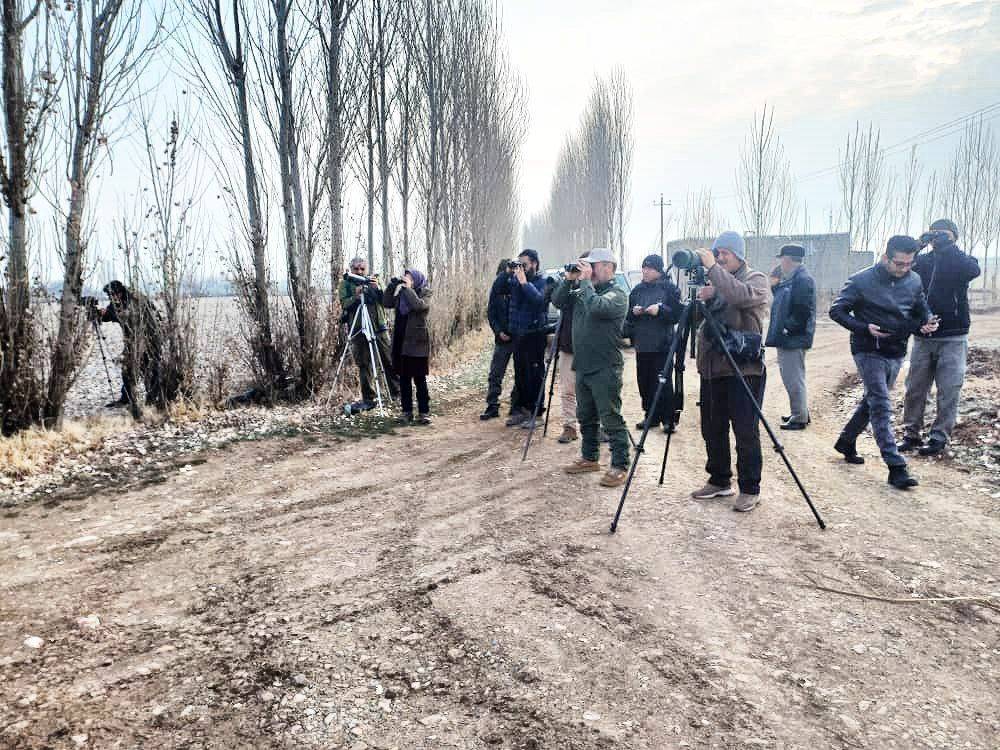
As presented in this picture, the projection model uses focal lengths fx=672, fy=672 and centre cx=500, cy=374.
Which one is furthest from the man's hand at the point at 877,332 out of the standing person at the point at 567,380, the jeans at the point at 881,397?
the standing person at the point at 567,380

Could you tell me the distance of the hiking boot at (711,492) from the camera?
5.09 metres

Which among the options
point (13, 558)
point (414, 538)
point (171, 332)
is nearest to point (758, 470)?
point (414, 538)

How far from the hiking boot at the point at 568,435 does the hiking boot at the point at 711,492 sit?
1983 millimetres

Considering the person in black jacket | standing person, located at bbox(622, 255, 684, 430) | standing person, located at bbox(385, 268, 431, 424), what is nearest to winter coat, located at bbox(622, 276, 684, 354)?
standing person, located at bbox(622, 255, 684, 430)

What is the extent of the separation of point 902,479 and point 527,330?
4.01 metres

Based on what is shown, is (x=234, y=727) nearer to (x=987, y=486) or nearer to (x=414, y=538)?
→ (x=414, y=538)

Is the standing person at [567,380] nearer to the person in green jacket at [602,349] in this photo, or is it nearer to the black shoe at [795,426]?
the person in green jacket at [602,349]

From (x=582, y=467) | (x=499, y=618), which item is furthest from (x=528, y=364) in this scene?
(x=499, y=618)

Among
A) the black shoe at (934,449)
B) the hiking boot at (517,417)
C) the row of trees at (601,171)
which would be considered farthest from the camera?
the row of trees at (601,171)

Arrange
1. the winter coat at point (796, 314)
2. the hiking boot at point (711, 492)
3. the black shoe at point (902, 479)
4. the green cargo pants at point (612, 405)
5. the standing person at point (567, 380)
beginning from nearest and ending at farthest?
the hiking boot at point (711, 492)
the black shoe at point (902, 479)
the green cargo pants at point (612, 405)
the standing person at point (567, 380)
the winter coat at point (796, 314)

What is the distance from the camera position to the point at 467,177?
2014cm

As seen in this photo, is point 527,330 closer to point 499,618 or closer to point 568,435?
point 568,435

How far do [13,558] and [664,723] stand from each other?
3980mm

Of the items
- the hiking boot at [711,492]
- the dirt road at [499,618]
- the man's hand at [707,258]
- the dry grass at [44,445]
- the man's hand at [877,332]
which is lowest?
the dirt road at [499,618]
